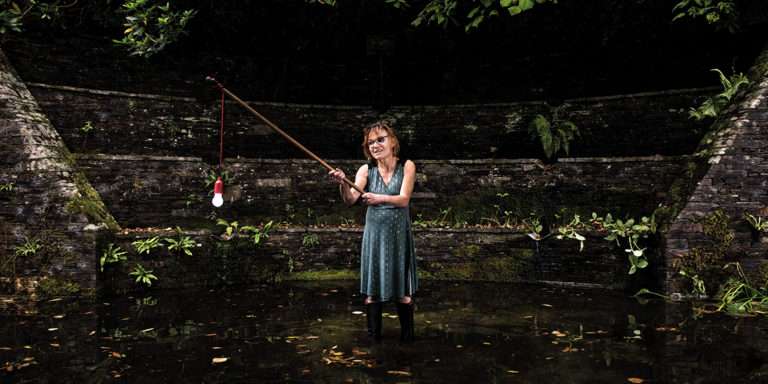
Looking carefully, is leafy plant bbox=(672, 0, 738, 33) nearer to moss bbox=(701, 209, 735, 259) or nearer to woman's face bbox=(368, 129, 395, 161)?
moss bbox=(701, 209, 735, 259)

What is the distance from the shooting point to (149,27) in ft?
30.3

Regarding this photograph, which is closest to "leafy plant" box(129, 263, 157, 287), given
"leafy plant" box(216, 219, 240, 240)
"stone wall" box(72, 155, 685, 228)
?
"leafy plant" box(216, 219, 240, 240)

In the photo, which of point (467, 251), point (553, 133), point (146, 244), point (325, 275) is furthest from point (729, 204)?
point (146, 244)

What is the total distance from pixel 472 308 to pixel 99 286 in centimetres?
487

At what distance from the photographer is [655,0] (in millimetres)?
9648

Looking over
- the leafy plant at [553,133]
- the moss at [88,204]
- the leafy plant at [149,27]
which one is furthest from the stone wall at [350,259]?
the leafy plant at [149,27]

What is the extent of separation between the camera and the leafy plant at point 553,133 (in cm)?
937

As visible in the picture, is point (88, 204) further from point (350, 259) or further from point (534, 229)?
point (534, 229)

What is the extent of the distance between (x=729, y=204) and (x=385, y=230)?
467cm

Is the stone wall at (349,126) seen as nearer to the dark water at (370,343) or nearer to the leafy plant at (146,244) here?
the leafy plant at (146,244)

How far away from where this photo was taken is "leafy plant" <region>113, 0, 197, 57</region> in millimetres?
8625

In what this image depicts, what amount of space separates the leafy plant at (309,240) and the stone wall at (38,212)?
9.38 feet

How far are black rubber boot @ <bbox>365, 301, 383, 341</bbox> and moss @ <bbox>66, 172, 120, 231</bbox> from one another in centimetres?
457

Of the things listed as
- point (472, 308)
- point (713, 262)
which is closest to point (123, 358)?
point (472, 308)
